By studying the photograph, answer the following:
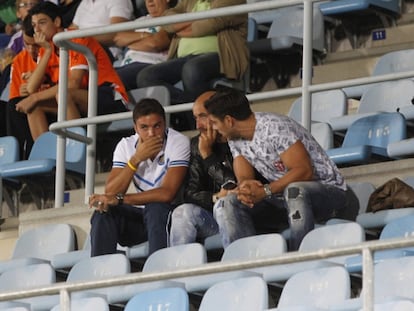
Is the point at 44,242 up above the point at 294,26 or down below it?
below

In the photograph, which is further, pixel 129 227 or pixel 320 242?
pixel 129 227

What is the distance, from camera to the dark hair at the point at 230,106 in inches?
330

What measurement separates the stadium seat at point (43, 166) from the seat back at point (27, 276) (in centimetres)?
120

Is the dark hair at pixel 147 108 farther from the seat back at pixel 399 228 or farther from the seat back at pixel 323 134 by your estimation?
the seat back at pixel 399 228

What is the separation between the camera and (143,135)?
8961 millimetres

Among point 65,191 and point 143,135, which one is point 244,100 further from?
point 65,191

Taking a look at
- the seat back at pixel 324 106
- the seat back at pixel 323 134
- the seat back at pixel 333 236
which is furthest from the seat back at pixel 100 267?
the seat back at pixel 324 106

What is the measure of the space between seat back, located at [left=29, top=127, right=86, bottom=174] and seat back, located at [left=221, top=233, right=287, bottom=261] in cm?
200

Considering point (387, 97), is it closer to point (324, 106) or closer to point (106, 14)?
point (324, 106)

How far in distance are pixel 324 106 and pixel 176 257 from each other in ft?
6.26

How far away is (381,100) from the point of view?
378 inches

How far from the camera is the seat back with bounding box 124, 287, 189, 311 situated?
7543 millimetres

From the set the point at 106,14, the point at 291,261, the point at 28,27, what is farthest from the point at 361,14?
the point at 291,261

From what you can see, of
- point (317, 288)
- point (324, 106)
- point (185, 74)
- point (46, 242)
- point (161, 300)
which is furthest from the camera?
point (185, 74)
